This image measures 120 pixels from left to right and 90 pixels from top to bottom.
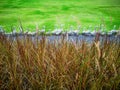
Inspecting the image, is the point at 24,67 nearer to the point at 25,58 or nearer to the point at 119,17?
the point at 25,58

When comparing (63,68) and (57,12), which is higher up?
(63,68)

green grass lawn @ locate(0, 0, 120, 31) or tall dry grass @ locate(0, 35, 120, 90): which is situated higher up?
tall dry grass @ locate(0, 35, 120, 90)

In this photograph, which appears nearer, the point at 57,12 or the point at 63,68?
the point at 63,68

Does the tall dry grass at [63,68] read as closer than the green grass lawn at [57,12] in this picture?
Yes

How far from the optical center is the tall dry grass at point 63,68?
5.63 feet

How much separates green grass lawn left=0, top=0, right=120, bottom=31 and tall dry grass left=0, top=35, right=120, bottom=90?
12.4ft

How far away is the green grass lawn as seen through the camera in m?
6.24

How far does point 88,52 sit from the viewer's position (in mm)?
1902

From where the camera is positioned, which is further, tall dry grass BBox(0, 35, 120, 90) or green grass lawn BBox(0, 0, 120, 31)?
green grass lawn BBox(0, 0, 120, 31)

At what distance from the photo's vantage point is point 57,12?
7520 mm

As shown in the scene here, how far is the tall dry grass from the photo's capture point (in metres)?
1.72

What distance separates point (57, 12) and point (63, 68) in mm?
5887

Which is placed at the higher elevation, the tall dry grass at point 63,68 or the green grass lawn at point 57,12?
the tall dry grass at point 63,68

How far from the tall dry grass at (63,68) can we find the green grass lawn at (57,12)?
3766 mm
